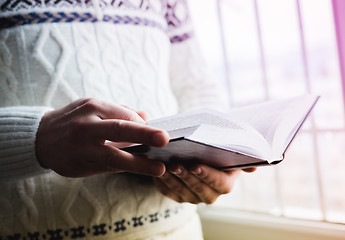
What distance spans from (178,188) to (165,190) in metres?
0.04

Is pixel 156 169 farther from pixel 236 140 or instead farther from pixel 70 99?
pixel 70 99

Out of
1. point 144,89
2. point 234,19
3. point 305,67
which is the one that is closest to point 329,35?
point 305,67

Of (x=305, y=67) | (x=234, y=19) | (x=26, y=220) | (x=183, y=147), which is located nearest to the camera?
(x=183, y=147)

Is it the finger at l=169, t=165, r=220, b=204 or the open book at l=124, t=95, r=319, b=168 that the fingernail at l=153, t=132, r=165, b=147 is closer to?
the open book at l=124, t=95, r=319, b=168

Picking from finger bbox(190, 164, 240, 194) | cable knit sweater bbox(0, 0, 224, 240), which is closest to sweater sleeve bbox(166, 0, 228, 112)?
cable knit sweater bbox(0, 0, 224, 240)

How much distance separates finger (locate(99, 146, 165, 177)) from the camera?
0.43 meters

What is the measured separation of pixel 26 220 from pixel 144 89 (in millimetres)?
355

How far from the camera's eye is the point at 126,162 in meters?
0.44

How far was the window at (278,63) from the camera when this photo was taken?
1.15 m

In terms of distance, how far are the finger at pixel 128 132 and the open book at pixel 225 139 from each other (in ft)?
0.06

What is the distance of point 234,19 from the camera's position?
1.35 meters

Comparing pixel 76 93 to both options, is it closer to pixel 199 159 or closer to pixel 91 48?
pixel 91 48

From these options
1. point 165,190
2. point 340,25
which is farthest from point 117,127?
point 340,25

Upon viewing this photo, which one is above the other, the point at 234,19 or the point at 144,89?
the point at 234,19
